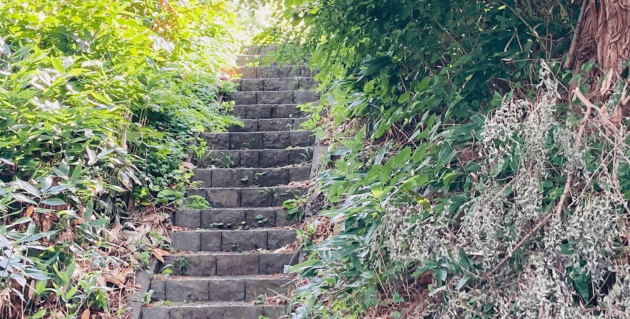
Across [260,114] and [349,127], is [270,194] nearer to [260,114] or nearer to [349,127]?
[349,127]

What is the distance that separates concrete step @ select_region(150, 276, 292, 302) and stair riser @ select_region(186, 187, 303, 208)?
1.00m

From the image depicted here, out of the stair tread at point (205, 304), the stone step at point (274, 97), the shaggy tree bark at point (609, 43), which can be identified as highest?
the shaggy tree bark at point (609, 43)

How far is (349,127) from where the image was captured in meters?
5.05

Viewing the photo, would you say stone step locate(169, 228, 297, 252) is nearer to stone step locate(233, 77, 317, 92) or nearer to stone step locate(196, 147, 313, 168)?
stone step locate(196, 147, 313, 168)

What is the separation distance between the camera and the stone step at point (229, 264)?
433 centimetres

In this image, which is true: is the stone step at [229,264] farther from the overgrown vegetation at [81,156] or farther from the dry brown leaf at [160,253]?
the overgrown vegetation at [81,156]

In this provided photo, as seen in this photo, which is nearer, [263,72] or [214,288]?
[214,288]

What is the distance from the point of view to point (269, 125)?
6.21 m

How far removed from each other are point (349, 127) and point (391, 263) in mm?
2223

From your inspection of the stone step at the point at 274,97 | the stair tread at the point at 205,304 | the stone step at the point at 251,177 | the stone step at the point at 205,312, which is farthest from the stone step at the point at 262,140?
the stone step at the point at 205,312

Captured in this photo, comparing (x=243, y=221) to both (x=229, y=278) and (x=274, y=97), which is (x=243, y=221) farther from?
(x=274, y=97)

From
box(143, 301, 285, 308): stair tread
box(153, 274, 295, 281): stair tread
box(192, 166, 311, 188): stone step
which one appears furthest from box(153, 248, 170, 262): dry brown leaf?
box(192, 166, 311, 188): stone step

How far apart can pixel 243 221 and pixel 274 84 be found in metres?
2.65

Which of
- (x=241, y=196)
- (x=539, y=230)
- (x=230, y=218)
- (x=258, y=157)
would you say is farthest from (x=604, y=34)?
(x=258, y=157)
